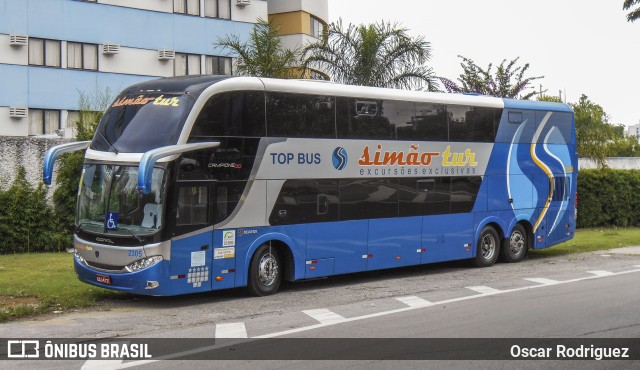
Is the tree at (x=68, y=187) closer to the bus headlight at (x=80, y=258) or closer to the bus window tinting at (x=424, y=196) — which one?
the bus headlight at (x=80, y=258)

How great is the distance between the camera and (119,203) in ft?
45.7

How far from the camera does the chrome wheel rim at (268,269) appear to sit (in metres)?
15.5

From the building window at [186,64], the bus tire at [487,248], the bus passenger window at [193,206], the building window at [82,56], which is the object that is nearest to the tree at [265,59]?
the bus tire at [487,248]

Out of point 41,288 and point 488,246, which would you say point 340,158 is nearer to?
point 488,246

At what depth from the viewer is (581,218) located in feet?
108

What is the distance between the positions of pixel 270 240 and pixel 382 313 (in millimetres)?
3066

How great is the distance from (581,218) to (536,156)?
39.9 feet

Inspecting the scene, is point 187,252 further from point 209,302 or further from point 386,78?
point 386,78

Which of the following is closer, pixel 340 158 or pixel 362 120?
pixel 340 158

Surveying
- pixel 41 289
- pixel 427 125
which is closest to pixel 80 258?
pixel 41 289

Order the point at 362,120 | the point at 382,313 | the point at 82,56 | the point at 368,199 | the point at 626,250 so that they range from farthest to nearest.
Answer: the point at 82,56
the point at 626,250
the point at 368,199
the point at 362,120
the point at 382,313

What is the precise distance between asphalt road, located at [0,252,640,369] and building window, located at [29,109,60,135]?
22.3 metres

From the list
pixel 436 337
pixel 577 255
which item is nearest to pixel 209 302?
pixel 436 337

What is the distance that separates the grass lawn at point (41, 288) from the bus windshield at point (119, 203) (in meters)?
1.29
